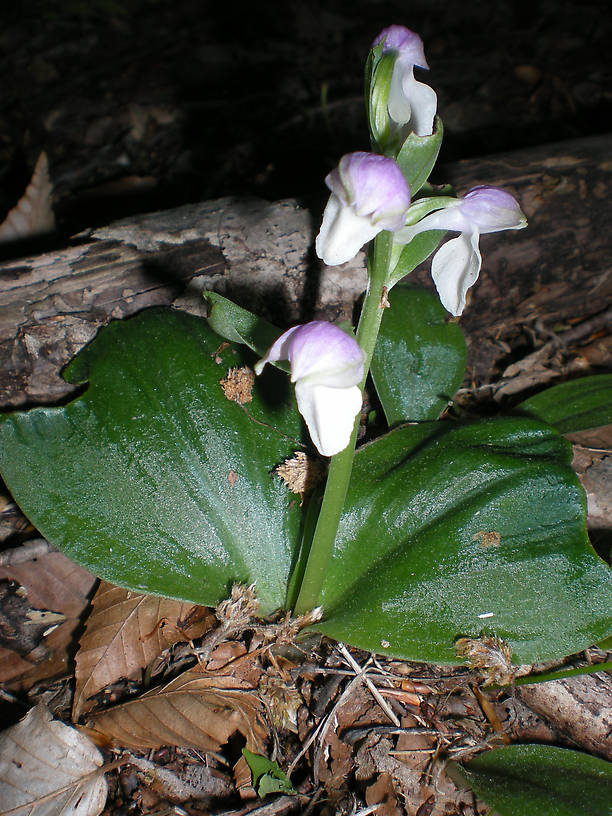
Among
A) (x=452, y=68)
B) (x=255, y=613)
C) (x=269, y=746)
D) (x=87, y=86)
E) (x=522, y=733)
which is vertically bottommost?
(x=522, y=733)

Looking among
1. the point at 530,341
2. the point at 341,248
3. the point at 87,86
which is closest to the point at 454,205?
the point at 341,248

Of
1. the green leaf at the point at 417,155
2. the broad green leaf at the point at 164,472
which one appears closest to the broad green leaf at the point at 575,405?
the broad green leaf at the point at 164,472

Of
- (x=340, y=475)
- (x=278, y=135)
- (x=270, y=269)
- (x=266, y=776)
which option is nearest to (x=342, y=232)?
(x=340, y=475)

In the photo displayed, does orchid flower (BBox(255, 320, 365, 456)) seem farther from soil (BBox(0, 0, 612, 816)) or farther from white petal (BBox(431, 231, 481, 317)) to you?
soil (BBox(0, 0, 612, 816))

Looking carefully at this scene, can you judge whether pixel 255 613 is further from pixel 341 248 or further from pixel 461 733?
pixel 341 248

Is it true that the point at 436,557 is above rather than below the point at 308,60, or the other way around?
below

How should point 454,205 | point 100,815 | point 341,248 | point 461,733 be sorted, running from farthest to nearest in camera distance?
point 461,733, point 100,815, point 454,205, point 341,248
